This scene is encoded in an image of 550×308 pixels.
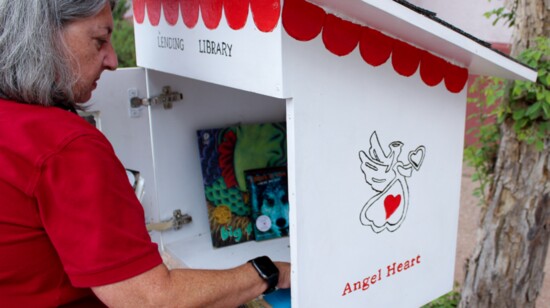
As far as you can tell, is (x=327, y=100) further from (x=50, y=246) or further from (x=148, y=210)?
(x=148, y=210)

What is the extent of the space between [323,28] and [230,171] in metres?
0.97

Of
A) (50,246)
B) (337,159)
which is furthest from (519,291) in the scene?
(50,246)

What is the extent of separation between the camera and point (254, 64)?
1.29 m

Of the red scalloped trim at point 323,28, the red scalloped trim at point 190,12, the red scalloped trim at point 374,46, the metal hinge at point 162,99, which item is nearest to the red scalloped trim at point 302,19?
the red scalloped trim at point 323,28

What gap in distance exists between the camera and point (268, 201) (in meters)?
2.15

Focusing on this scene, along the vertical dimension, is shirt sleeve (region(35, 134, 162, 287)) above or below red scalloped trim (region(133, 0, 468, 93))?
below

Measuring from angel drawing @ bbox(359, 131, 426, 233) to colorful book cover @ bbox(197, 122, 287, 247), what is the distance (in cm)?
73

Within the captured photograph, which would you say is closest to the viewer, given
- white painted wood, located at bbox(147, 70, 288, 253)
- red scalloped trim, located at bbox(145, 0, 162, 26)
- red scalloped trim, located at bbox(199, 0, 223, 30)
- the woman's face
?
the woman's face

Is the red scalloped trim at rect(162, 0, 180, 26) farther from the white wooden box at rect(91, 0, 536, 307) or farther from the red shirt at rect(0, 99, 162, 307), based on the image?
the red shirt at rect(0, 99, 162, 307)

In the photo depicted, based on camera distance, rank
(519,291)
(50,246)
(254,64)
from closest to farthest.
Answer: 1. (50,246)
2. (254,64)
3. (519,291)

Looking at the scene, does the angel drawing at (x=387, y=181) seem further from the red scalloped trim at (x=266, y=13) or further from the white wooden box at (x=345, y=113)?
the red scalloped trim at (x=266, y=13)

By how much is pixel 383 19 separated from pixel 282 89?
321mm

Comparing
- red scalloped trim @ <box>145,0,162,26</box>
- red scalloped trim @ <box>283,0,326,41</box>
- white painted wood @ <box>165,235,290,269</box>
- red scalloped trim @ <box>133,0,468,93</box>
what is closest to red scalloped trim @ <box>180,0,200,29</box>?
red scalloped trim @ <box>133,0,468,93</box>

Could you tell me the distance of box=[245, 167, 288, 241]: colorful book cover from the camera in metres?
2.13
